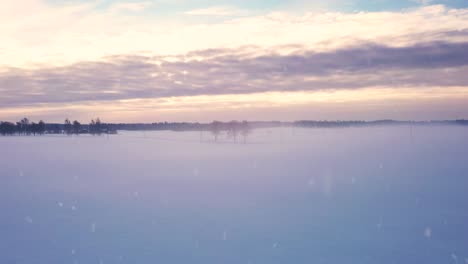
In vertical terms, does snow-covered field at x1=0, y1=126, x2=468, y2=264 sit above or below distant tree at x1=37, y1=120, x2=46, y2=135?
below

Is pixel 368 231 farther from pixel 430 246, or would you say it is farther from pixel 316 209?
pixel 316 209

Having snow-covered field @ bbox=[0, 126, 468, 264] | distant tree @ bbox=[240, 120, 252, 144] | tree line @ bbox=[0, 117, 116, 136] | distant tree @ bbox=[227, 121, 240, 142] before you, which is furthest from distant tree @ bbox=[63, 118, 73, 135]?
snow-covered field @ bbox=[0, 126, 468, 264]

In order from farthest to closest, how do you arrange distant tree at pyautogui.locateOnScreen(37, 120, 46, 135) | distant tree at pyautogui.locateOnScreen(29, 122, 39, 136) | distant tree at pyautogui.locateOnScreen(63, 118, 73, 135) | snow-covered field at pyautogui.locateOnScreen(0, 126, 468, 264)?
distant tree at pyautogui.locateOnScreen(63, 118, 73, 135), distant tree at pyautogui.locateOnScreen(29, 122, 39, 136), distant tree at pyautogui.locateOnScreen(37, 120, 46, 135), snow-covered field at pyautogui.locateOnScreen(0, 126, 468, 264)

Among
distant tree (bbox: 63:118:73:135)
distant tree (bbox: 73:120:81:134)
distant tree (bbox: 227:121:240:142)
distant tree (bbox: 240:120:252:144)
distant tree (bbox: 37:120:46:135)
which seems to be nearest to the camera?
distant tree (bbox: 240:120:252:144)

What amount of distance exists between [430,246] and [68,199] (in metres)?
18.2

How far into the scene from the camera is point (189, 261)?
477 inches

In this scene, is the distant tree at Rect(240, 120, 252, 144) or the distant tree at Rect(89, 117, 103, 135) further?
the distant tree at Rect(89, 117, 103, 135)

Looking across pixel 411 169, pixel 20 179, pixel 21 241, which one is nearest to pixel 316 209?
pixel 21 241

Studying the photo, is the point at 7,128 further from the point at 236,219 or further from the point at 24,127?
the point at 236,219

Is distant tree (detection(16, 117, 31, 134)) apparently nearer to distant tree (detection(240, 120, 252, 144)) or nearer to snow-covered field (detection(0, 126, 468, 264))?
distant tree (detection(240, 120, 252, 144))

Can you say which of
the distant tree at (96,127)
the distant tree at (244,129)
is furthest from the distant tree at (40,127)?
the distant tree at (244,129)

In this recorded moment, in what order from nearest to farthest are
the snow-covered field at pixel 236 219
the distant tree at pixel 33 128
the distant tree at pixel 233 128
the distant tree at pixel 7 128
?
the snow-covered field at pixel 236 219 < the distant tree at pixel 233 128 < the distant tree at pixel 7 128 < the distant tree at pixel 33 128

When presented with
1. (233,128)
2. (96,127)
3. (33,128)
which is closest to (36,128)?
(33,128)

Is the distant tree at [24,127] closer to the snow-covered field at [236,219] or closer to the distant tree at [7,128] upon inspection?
the distant tree at [7,128]
